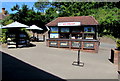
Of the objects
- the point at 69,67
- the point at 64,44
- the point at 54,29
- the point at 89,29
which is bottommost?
the point at 69,67

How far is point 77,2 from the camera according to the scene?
24.7 metres

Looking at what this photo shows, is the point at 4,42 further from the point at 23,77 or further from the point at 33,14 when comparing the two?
the point at 33,14

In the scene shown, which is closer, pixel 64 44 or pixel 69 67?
pixel 69 67

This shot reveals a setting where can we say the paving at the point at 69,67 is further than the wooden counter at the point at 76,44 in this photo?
No

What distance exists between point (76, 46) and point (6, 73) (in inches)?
319

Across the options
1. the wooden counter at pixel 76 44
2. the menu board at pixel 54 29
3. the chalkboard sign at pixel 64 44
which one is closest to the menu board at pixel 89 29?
the wooden counter at pixel 76 44

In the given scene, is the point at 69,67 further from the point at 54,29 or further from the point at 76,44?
the point at 54,29

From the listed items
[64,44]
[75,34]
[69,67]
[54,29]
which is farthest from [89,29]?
[69,67]

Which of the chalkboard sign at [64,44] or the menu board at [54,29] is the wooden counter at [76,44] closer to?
the chalkboard sign at [64,44]

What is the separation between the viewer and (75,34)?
12969mm

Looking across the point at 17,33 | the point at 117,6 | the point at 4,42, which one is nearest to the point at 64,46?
the point at 17,33

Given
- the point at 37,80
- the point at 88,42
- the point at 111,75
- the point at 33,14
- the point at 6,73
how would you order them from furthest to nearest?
the point at 33,14, the point at 88,42, the point at 111,75, the point at 6,73, the point at 37,80

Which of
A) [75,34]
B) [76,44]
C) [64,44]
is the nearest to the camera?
[76,44]

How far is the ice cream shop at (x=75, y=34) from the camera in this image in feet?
36.6
